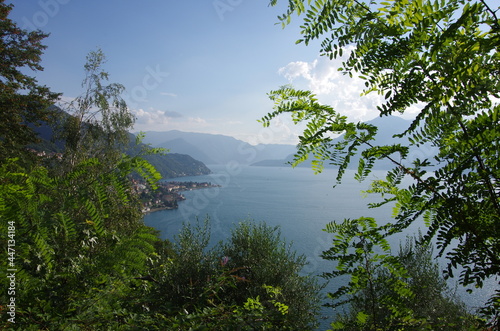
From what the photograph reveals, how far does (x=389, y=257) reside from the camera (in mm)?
973

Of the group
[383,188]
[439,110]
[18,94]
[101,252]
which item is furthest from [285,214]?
[439,110]

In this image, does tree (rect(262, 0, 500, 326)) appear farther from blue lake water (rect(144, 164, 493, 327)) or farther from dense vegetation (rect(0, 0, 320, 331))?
blue lake water (rect(144, 164, 493, 327))

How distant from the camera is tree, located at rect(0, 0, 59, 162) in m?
9.86

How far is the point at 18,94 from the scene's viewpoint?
1048 cm

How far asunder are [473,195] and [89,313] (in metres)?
1.58

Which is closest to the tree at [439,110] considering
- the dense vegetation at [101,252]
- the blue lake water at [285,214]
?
the dense vegetation at [101,252]

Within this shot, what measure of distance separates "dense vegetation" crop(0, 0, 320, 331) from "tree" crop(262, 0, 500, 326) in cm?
66

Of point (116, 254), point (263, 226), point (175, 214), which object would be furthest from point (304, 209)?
point (116, 254)

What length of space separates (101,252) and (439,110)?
176 centimetres

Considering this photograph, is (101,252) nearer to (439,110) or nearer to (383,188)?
(383,188)

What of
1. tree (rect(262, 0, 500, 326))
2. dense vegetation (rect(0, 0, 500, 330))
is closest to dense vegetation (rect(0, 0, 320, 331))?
dense vegetation (rect(0, 0, 500, 330))

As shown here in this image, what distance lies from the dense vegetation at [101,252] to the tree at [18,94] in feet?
0.14

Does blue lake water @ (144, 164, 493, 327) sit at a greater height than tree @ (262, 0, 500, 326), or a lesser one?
lesser

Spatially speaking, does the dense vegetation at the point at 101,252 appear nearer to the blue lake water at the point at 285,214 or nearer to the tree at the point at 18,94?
the tree at the point at 18,94
